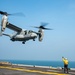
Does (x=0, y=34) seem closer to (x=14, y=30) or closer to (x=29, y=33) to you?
(x=14, y=30)

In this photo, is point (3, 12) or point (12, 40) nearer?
point (3, 12)

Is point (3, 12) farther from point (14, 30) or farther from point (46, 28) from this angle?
point (46, 28)

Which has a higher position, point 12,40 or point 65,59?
point 12,40

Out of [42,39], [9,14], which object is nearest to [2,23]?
[9,14]

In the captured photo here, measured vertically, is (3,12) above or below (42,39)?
above

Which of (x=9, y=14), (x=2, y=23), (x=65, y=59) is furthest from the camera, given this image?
(x=9, y=14)

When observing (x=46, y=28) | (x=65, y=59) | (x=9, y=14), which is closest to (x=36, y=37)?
(x=46, y=28)

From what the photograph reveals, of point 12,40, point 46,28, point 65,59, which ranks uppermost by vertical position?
point 46,28

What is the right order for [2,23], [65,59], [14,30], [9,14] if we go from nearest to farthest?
[65,59], [2,23], [9,14], [14,30]

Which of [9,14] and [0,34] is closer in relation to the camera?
[9,14]
